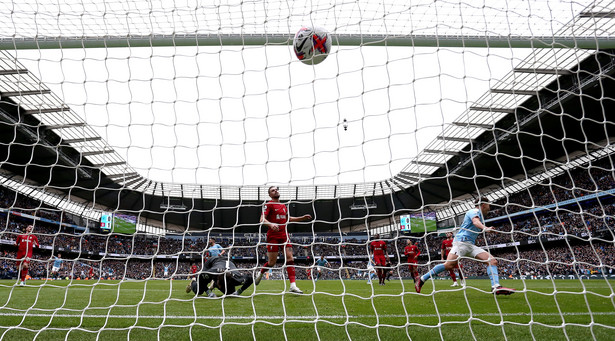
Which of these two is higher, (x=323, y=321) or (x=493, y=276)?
(x=493, y=276)

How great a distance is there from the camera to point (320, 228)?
4212 cm

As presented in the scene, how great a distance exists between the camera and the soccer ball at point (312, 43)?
453 centimetres

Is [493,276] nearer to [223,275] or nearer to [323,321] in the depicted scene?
[323,321]

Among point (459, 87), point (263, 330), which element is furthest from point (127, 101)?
point (459, 87)

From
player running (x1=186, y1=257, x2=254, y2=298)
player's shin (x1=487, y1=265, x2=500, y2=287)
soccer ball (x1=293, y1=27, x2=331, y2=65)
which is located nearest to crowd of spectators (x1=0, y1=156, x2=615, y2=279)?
player's shin (x1=487, y1=265, x2=500, y2=287)

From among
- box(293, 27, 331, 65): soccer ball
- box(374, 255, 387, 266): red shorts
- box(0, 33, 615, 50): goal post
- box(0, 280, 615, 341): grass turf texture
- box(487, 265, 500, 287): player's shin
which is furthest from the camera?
box(374, 255, 387, 266): red shorts

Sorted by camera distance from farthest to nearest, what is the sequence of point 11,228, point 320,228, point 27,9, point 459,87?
1. point 320,228
2. point 11,228
3. point 27,9
4. point 459,87

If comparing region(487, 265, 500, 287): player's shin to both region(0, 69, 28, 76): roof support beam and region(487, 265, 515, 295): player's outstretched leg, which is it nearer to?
region(487, 265, 515, 295): player's outstretched leg

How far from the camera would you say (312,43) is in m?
4.53

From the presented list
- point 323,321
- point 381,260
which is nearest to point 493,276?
point 323,321

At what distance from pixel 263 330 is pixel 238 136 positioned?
7.15ft

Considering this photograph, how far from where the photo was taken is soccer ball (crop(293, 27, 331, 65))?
4531 millimetres

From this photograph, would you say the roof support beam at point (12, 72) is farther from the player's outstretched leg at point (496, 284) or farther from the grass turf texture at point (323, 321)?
the player's outstretched leg at point (496, 284)

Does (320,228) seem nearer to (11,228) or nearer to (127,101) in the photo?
(11,228)
